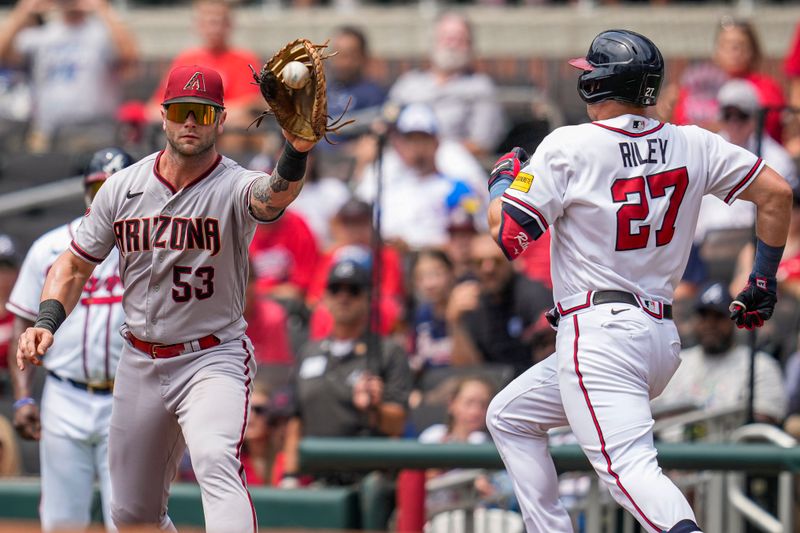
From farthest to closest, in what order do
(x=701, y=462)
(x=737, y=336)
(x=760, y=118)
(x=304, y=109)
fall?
(x=737, y=336) → (x=760, y=118) → (x=701, y=462) → (x=304, y=109)

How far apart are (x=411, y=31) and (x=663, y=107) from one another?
4.05 m

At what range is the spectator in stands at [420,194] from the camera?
8680 millimetres

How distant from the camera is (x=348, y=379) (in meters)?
7.08

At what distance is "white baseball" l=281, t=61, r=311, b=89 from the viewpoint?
428 cm

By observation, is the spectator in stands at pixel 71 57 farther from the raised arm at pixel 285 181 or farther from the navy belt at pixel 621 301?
the navy belt at pixel 621 301

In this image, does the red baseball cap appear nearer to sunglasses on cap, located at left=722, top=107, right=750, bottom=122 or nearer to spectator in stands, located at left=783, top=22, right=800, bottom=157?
sunglasses on cap, located at left=722, top=107, right=750, bottom=122

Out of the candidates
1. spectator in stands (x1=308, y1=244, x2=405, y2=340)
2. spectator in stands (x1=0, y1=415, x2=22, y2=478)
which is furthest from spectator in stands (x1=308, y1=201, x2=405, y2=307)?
spectator in stands (x1=0, y1=415, x2=22, y2=478)

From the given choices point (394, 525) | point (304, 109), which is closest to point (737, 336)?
point (394, 525)

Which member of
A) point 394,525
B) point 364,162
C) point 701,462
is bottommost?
point 394,525

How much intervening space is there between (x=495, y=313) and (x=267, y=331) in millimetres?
1341

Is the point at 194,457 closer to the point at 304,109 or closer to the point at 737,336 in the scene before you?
the point at 304,109

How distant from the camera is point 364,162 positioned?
31.3 feet

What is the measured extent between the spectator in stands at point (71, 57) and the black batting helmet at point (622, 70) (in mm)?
6527

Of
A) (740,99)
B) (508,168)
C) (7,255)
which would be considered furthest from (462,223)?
(508,168)
